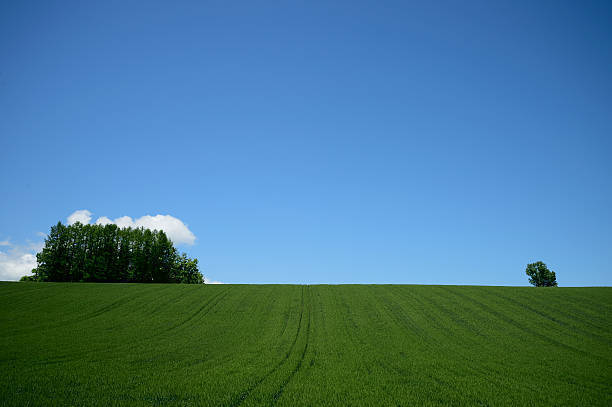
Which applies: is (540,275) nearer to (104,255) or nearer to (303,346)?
(303,346)

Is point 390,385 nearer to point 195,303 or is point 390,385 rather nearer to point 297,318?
point 297,318

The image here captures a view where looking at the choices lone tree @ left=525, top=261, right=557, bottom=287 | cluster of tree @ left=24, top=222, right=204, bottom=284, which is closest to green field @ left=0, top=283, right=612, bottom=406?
cluster of tree @ left=24, top=222, right=204, bottom=284

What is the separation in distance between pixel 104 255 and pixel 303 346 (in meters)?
71.1

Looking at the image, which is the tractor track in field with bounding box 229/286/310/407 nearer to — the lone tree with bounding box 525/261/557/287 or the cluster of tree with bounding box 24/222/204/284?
the cluster of tree with bounding box 24/222/204/284

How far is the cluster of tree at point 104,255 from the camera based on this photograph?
7344 cm

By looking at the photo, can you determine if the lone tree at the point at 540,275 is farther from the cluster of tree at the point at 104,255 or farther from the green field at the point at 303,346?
the cluster of tree at the point at 104,255

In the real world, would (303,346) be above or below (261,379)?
above

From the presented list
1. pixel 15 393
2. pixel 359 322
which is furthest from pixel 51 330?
pixel 359 322

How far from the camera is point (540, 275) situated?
315 ft

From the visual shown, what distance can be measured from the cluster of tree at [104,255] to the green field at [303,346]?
34.1 metres

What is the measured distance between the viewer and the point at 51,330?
23.6m

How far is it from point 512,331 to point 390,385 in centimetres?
1832

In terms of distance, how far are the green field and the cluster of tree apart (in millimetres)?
34116

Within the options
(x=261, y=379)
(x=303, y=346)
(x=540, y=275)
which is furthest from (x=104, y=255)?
(x=540, y=275)
